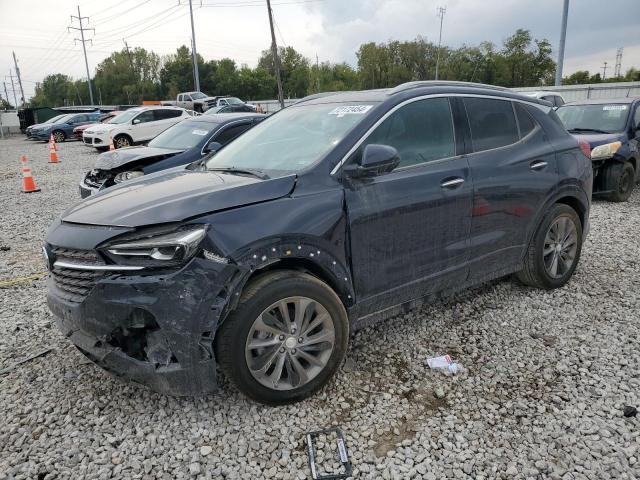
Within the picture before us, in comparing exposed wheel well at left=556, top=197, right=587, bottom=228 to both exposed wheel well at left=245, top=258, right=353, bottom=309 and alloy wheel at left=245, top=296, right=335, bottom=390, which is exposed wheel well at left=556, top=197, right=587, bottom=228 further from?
alloy wheel at left=245, top=296, right=335, bottom=390

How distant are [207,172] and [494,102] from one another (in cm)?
237

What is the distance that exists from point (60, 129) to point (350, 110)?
28.8 metres

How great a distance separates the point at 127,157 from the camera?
815 cm

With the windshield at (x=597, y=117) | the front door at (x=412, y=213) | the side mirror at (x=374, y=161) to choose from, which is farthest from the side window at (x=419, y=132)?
the windshield at (x=597, y=117)

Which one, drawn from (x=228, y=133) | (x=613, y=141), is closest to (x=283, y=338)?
(x=228, y=133)

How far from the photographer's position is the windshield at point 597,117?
28.6 feet

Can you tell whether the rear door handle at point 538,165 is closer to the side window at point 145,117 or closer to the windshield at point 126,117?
the side window at point 145,117

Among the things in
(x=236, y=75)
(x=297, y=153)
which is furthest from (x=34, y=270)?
(x=236, y=75)

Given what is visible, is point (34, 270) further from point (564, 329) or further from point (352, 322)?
point (564, 329)

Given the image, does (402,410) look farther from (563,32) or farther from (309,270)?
(563,32)

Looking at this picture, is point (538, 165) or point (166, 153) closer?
point (538, 165)

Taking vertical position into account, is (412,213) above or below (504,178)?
below

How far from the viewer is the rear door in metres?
3.72

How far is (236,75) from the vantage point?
87.6 metres
